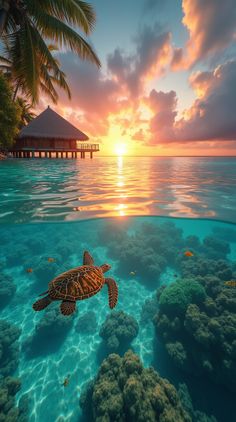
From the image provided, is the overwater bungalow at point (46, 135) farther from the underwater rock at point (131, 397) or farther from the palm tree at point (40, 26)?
the underwater rock at point (131, 397)

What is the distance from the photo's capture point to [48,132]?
2944cm

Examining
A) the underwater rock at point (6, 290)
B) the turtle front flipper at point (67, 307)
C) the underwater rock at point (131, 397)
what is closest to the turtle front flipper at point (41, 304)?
the turtle front flipper at point (67, 307)

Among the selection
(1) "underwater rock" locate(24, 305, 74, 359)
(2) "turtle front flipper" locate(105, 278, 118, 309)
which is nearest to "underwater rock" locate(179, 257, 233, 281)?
(1) "underwater rock" locate(24, 305, 74, 359)

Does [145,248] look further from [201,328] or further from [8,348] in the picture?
[8,348]

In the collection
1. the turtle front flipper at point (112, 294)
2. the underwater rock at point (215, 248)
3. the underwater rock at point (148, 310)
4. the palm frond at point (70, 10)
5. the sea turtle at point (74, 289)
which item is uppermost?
the palm frond at point (70, 10)

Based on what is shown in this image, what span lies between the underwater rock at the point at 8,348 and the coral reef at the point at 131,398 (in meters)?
3.48

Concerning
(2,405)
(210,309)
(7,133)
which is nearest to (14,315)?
(2,405)

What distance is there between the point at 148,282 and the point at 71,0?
57.2ft

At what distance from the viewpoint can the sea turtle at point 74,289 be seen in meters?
3.79

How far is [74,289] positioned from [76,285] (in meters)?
0.09

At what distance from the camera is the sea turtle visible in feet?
12.4

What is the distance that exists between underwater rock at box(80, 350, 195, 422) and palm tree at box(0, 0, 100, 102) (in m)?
13.9

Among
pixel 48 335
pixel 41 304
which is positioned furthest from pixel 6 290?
pixel 41 304

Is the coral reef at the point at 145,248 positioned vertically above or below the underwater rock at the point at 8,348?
above
